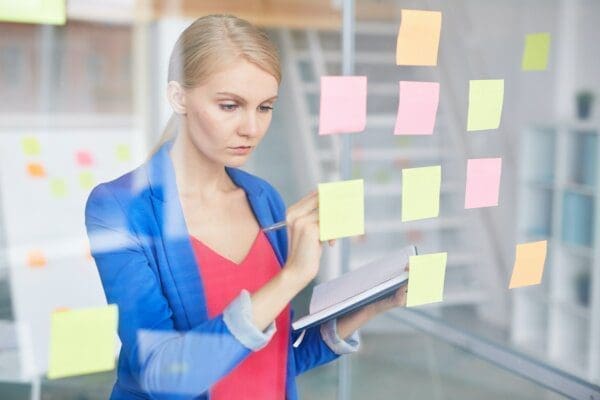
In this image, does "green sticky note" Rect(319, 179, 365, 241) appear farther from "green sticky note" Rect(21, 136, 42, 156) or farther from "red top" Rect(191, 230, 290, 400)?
"green sticky note" Rect(21, 136, 42, 156)

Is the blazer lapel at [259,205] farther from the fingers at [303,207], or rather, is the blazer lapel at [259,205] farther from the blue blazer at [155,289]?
the blue blazer at [155,289]

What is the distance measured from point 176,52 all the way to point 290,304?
444 mm

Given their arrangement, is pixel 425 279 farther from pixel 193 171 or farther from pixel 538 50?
pixel 538 50

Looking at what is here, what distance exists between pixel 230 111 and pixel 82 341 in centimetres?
39

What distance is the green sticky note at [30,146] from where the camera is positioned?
113cm

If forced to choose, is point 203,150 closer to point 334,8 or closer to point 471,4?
point 334,8

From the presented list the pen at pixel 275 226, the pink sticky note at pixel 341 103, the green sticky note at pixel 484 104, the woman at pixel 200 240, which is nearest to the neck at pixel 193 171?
the woman at pixel 200 240

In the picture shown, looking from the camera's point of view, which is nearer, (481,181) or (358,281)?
(358,281)

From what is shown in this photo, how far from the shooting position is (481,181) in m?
1.50

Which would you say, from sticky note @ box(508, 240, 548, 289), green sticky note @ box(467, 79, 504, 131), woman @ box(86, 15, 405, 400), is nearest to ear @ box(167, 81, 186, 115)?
woman @ box(86, 15, 405, 400)

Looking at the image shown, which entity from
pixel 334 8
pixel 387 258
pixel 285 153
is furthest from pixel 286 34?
pixel 387 258

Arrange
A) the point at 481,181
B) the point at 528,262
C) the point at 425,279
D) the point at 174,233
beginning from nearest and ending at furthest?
the point at 174,233 → the point at 425,279 → the point at 481,181 → the point at 528,262

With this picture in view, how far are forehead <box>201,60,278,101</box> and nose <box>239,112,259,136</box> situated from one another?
3 cm

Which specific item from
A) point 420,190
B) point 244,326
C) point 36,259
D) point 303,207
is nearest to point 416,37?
point 420,190
